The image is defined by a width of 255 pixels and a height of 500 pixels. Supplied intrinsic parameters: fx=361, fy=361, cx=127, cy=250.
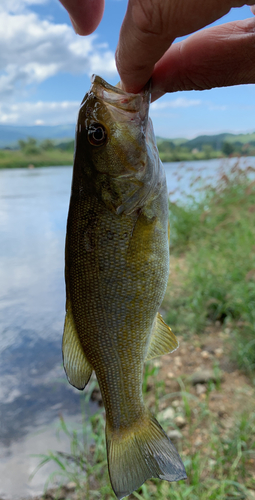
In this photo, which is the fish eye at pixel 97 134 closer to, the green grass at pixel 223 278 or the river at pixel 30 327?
the green grass at pixel 223 278

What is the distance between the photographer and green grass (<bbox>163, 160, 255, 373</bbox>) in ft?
8.63

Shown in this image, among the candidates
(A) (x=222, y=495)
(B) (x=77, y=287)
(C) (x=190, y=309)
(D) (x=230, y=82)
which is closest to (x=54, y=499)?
(A) (x=222, y=495)

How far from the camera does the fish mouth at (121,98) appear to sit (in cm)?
87

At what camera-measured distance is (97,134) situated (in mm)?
889

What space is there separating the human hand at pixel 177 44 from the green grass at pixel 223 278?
4.84ft

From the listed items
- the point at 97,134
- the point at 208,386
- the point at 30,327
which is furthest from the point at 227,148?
the point at 97,134

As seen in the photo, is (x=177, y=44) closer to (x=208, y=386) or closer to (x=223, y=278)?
(x=208, y=386)

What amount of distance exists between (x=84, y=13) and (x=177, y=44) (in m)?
0.27

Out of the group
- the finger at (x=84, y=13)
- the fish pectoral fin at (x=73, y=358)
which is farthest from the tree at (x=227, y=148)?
the fish pectoral fin at (x=73, y=358)

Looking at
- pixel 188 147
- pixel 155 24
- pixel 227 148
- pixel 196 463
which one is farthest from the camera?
pixel 227 148

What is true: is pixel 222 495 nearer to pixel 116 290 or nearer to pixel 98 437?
pixel 98 437

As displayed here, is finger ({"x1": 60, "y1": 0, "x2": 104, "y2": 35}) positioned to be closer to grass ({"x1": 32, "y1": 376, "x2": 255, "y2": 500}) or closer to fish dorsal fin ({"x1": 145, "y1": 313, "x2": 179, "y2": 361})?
fish dorsal fin ({"x1": 145, "y1": 313, "x2": 179, "y2": 361})

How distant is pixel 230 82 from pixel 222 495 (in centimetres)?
165

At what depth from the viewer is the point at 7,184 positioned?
3.56 m
